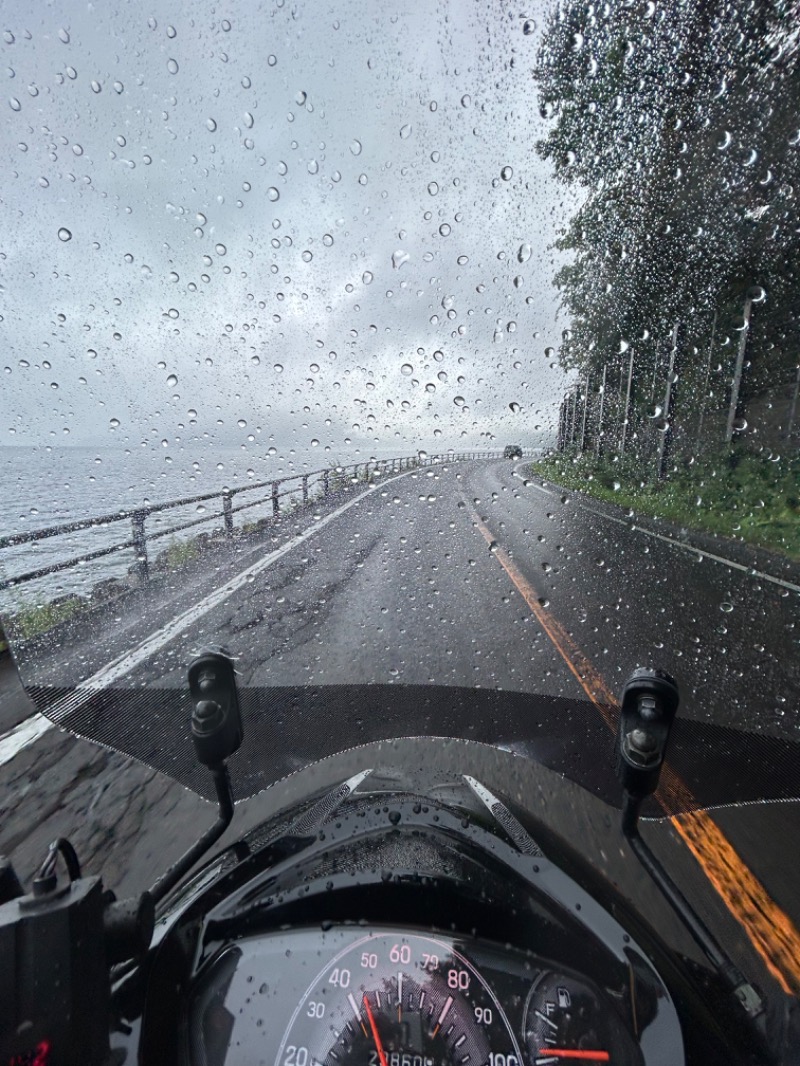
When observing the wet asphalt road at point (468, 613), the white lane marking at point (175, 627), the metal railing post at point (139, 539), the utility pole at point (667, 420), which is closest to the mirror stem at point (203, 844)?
the wet asphalt road at point (468, 613)

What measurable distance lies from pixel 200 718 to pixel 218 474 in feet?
2.21

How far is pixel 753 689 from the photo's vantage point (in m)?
1.88

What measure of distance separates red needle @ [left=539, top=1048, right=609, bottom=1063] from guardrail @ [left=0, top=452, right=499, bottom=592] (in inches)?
51.5

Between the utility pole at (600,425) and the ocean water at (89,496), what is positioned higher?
the utility pole at (600,425)

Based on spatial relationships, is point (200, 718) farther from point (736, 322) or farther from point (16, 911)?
point (736, 322)

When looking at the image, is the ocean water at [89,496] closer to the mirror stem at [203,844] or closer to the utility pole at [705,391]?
the mirror stem at [203,844]

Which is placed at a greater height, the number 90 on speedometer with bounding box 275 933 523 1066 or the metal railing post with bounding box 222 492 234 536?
the metal railing post with bounding box 222 492 234 536

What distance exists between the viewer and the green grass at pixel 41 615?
1.47 metres

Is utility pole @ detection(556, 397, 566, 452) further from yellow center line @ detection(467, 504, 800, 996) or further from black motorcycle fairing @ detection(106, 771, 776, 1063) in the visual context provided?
black motorcycle fairing @ detection(106, 771, 776, 1063)

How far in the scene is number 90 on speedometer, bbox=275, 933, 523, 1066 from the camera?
95 cm

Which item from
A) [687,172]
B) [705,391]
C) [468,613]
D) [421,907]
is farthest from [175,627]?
[687,172]

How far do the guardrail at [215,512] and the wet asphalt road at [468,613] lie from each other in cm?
11

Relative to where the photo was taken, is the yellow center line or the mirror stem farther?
the yellow center line

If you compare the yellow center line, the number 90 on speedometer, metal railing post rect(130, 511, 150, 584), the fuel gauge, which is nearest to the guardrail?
metal railing post rect(130, 511, 150, 584)
